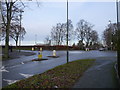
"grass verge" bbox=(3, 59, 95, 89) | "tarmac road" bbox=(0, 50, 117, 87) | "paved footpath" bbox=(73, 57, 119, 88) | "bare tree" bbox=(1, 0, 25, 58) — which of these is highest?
"bare tree" bbox=(1, 0, 25, 58)

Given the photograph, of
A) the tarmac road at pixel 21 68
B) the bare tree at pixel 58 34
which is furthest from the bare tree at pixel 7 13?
the bare tree at pixel 58 34

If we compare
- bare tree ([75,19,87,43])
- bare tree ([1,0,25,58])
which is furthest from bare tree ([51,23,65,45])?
bare tree ([1,0,25,58])

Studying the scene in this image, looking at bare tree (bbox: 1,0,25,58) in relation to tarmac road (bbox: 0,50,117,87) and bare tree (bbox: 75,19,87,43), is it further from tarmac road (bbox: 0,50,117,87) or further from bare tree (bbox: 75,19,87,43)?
bare tree (bbox: 75,19,87,43)

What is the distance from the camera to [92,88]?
5676 mm

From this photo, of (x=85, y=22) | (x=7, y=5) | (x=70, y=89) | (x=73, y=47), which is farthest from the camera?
(x=85, y=22)

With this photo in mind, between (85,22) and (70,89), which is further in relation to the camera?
(85,22)

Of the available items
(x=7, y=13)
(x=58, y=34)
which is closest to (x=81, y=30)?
(x=58, y=34)

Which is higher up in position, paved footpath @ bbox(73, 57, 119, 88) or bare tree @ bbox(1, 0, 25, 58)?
bare tree @ bbox(1, 0, 25, 58)

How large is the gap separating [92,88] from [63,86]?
1134 millimetres

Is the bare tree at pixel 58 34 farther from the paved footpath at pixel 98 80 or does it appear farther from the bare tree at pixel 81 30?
the paved footpath at pixel 98 80

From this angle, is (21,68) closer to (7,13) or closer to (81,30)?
(7,13)

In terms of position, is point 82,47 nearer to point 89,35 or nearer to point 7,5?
point 89,35

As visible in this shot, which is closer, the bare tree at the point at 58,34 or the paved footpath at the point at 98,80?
the paved footpath at the point at 98,80

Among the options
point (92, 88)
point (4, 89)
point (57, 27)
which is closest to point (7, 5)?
point (4, 89)
